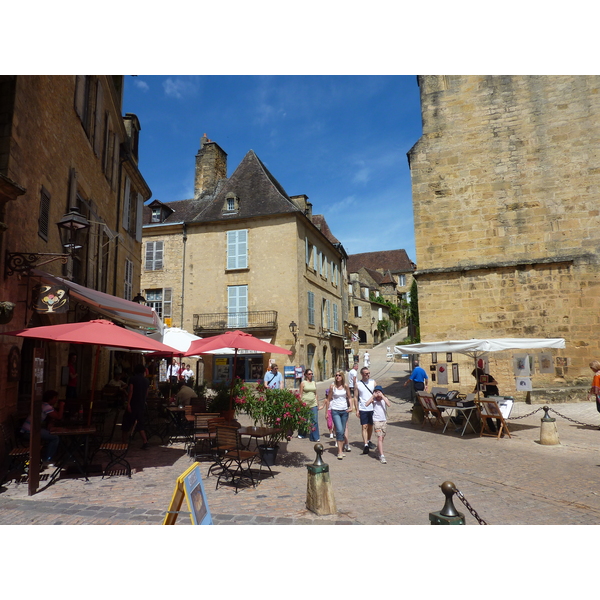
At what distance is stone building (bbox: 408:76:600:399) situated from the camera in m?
12.8

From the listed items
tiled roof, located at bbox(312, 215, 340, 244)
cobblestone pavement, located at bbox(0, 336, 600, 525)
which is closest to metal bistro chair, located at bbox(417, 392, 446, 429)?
cobblestone pavement, located at bbox(0, 336, 600, 525)

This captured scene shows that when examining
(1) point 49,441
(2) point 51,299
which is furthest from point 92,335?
(1) point 49,441

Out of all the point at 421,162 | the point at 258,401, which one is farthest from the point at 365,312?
the point at 258,401

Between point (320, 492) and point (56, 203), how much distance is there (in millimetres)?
6906

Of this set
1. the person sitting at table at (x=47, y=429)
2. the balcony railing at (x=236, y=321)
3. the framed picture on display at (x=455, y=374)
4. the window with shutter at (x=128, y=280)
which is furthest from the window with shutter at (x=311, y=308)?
the person sitting at table at (x=47, y=429)

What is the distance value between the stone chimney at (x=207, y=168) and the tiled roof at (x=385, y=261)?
36.2 m

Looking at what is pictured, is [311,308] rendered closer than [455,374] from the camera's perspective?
No

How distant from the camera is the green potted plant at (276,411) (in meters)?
6.42

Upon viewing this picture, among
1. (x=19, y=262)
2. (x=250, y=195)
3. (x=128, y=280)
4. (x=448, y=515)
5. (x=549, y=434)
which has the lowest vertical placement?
(x=549, y=434)

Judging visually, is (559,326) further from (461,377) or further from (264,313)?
(264,313)

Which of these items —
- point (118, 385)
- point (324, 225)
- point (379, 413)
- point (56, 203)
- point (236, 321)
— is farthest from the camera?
point (324, 225)

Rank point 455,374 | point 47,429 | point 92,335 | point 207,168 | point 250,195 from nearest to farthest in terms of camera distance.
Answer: point 92,335 → point 47,429 → point 455,374 → point 250,195 → point 207,168

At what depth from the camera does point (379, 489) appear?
5.38 metres

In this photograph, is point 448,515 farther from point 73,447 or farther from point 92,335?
point 73,447
